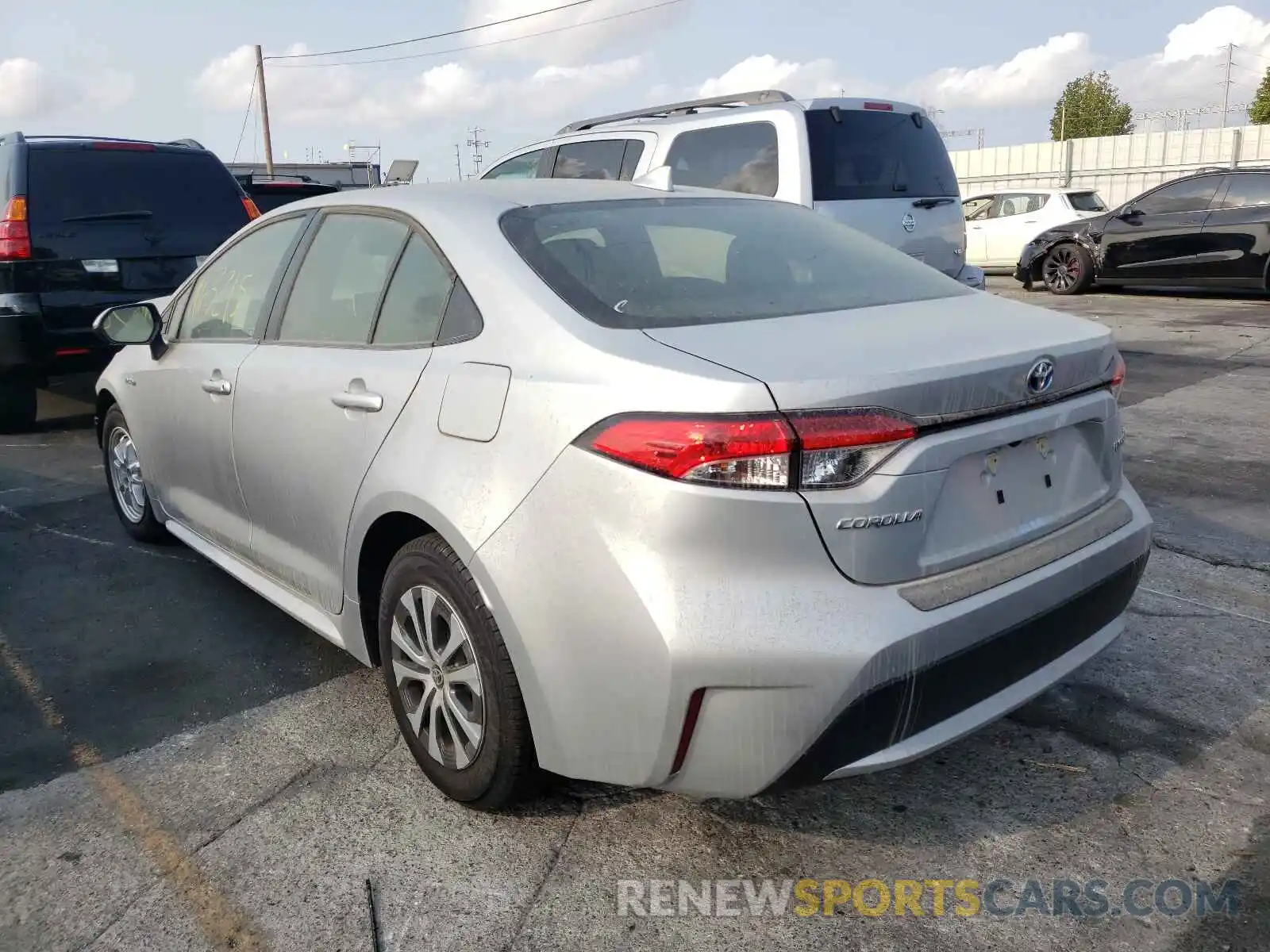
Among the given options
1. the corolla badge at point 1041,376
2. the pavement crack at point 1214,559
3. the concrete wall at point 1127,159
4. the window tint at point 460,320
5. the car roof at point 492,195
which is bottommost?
the pavement crack at point 1214,559

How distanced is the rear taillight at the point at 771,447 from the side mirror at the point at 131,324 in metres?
2.79

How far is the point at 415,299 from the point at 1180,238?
40.8ft

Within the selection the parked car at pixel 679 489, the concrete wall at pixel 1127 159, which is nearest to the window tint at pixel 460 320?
the parked car at pixel 679 489

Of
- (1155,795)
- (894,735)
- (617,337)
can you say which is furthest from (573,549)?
(1155,795)

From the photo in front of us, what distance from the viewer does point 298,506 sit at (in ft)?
10.4

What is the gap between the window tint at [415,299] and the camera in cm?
277

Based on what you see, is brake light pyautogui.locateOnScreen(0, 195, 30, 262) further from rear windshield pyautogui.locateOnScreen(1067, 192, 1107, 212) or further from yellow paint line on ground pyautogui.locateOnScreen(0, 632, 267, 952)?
rear windshield pyautogui.locateOnScreen(1067, 192, 1107, 212)

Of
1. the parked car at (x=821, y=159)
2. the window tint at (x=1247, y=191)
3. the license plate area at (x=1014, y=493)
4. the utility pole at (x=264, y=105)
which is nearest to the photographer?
the license plate area at (x=1014, y=493)

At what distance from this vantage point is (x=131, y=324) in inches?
161

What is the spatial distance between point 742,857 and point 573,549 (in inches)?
34.9

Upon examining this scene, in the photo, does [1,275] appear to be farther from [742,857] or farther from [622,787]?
[742,857]

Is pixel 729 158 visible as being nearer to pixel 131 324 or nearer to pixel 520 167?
pixel 520 167

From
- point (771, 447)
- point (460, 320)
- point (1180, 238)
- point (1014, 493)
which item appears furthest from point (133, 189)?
point (1180, 238)

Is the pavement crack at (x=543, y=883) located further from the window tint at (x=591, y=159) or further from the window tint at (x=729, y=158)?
the window tint at (x=591, y=159)
